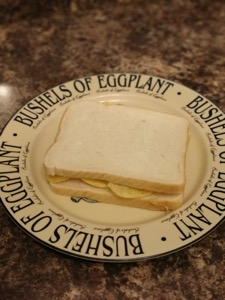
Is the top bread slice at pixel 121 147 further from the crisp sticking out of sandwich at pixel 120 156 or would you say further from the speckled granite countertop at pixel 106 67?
the speckled granite countertop at pixel 106 67

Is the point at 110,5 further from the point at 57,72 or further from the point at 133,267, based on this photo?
the point at 133,267

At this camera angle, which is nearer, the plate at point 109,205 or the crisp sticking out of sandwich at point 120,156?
the plate at point 109,205

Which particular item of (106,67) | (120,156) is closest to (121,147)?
(120,156)

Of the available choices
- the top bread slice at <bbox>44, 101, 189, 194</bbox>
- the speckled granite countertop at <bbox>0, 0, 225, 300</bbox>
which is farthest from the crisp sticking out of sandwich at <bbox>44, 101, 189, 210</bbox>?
the speckled granite countertop at <bbox>0, 0, 225, 300</bbox>

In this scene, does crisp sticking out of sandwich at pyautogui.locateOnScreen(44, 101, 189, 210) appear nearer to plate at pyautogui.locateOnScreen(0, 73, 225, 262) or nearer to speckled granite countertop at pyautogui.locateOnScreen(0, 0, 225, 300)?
plate at pyautogui.locateOnScreen(0, 73, 225, 262)

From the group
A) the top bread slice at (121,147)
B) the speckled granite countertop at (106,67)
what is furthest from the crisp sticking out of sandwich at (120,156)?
the speckled granite countertop at (106,67)

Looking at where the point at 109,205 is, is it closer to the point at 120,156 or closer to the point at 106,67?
Answer: the point at 120,156
